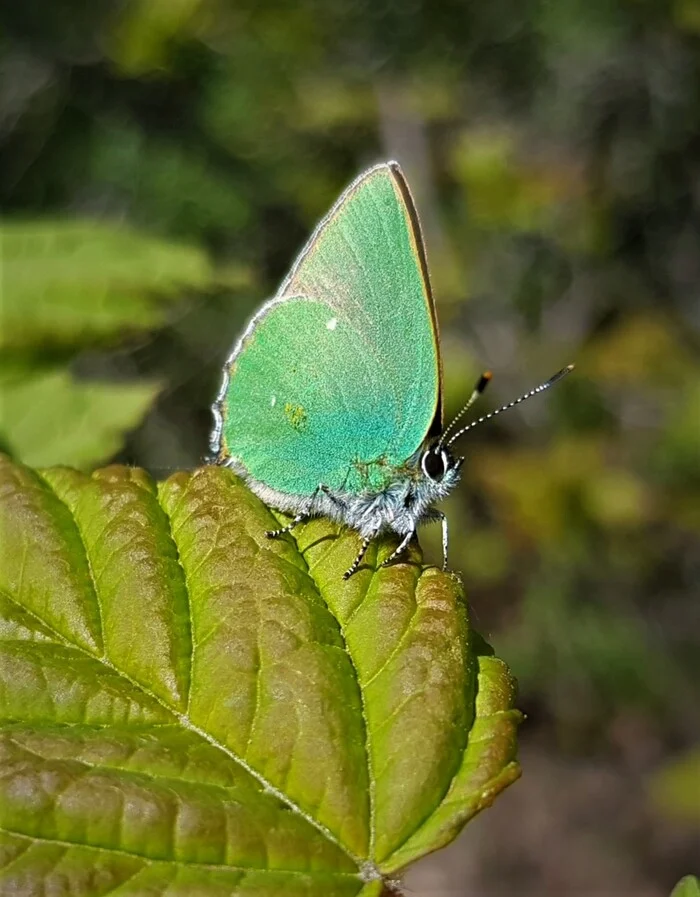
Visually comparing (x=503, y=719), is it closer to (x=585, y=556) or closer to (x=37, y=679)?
(x=37, y=679)

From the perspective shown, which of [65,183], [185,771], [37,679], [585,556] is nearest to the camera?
[185,771]

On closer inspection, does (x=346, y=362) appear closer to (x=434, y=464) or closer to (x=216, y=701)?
(x=434, y=464)

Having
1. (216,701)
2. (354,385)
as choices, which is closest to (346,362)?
(354,385)

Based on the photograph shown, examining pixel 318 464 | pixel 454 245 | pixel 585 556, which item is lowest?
pixel 585 556

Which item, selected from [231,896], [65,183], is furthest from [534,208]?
[231,896]

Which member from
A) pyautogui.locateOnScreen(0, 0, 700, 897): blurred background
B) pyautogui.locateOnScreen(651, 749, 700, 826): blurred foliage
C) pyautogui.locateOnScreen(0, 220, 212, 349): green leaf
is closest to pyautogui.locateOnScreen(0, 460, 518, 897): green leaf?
pyautogui.locateOnScreen(0, 220, 212, 349): green leaf

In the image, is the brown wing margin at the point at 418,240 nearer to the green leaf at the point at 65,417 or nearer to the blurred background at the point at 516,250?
the green leaf at the point at 65,417

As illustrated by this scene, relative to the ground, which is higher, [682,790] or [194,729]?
[194,729]
